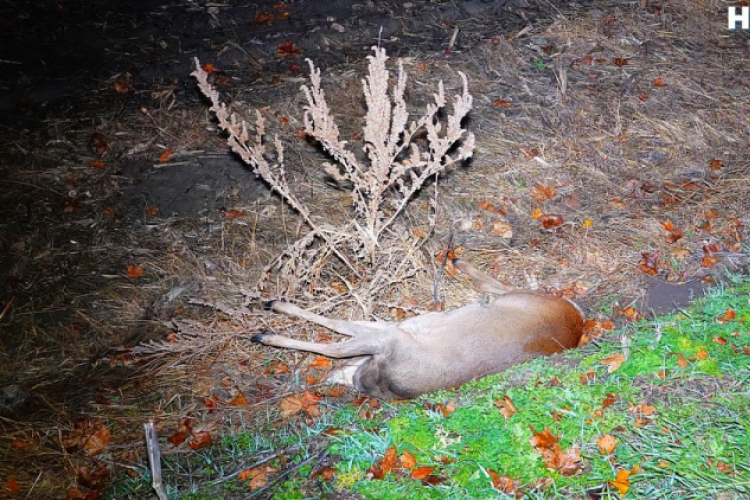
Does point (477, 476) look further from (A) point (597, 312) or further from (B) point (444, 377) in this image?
(A) point (597, 312)

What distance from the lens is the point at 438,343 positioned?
161 inches

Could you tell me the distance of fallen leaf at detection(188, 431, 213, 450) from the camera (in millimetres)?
3785

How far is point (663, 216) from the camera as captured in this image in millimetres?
5398

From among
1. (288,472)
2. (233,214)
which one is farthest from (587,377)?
(233,214)

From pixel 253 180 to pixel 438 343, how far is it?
260 centimetres

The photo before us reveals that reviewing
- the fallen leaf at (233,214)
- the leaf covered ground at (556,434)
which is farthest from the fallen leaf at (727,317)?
the fallen leaf at (233,214)

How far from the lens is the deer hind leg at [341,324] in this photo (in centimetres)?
416

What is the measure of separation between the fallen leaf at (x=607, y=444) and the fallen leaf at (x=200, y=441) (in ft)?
7.27

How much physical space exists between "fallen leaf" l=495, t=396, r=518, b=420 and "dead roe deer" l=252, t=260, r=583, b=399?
0.44m

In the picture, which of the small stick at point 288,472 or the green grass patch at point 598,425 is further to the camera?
the small stick at point 288,472

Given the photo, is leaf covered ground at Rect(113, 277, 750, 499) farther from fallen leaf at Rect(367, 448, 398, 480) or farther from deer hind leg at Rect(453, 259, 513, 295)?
deer hind leg at Rect(453, 259, 513, 295)

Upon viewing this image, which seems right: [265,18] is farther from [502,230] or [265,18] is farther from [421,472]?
[421,472]

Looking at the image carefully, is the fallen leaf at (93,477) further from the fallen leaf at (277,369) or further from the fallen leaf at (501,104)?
the fallen leaf at (501,104)

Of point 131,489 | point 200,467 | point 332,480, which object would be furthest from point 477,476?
point 131,489
